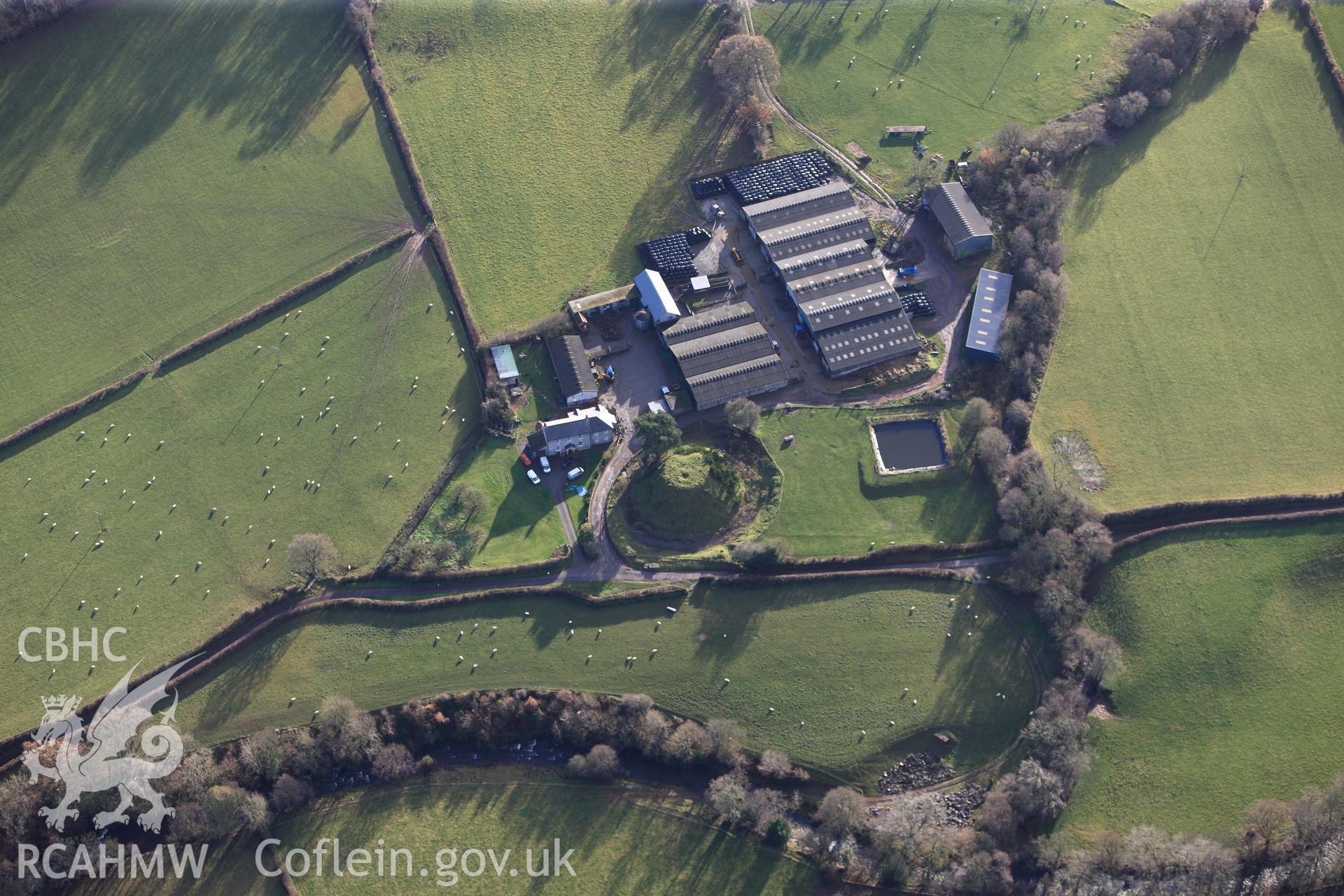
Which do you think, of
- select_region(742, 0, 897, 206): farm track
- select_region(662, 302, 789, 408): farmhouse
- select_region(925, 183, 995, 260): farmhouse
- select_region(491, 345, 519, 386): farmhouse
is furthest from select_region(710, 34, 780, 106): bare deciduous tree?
select_region(491, 345, 519, 386): farmhouse

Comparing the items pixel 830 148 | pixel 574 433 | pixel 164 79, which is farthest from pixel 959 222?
pixel 164 79

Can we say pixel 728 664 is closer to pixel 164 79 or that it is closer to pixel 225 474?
pixel 225 474

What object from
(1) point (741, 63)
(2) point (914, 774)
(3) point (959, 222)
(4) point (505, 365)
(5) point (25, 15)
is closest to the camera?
(2) point (914, 774)

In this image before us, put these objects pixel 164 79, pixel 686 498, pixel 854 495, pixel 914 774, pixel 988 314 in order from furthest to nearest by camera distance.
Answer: pixel 164 79
pixel 988 314
pixel 854 495
pixel 686 498
pixel 914 774

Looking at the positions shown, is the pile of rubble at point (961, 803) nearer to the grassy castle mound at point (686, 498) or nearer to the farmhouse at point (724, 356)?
the grassy castle mound at point (686, 498)

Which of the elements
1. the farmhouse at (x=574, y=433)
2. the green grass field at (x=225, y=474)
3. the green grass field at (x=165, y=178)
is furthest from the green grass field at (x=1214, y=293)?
the green grass field at (x=165, y=178)
